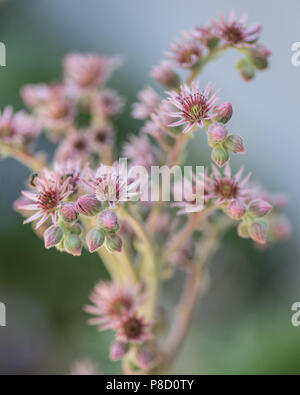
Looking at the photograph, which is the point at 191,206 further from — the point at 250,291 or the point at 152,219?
the point at 250,291

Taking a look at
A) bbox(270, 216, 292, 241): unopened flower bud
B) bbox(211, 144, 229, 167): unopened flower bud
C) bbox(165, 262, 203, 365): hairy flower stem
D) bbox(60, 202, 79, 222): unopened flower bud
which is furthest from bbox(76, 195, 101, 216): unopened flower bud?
bbox(270, 216, 292, 241): unopened flower bud

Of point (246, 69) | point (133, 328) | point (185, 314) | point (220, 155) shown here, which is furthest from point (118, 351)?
point (246, 69)

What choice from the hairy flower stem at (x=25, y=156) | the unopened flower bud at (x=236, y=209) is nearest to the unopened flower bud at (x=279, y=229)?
the unopened flower bud at (x=236, y=209)

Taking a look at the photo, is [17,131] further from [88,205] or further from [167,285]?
[167,285]

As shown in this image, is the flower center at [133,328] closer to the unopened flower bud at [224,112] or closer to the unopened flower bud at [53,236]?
the unopened flower bud at [53,236]

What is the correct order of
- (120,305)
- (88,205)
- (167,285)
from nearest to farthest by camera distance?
(88,205), (120,305), (167,285)

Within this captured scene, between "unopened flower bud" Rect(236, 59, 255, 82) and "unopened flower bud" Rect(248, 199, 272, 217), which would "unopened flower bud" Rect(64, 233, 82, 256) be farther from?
"unopened flower bud" Rect(236, 59, 255, 82)
